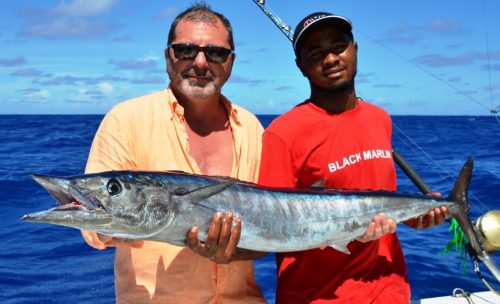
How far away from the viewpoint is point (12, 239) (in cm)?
853

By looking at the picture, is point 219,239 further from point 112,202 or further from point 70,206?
point 70,206

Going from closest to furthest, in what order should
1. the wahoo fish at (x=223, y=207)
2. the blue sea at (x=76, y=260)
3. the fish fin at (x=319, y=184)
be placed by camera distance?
the wahoo fish at (x=223, y=207)
the fish fin at (x=319, y=184)
the blue sea at (x=76, y=260)

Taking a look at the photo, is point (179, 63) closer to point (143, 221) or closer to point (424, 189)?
point (143, 221)

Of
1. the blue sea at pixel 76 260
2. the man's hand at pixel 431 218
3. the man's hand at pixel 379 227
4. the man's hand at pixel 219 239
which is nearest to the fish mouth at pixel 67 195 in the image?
the man's hand at pixel 219 239

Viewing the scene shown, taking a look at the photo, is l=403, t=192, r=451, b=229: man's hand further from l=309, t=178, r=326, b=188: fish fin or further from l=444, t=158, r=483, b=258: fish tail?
l=309, t=178, r=326, b=188: fish fin

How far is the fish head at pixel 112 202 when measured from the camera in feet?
7.26

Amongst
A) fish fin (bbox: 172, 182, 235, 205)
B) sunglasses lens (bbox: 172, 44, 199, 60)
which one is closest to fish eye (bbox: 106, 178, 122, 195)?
fish fin (bbox: 172, 182, 235, 205)

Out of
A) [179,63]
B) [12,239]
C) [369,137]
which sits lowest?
[12,239]

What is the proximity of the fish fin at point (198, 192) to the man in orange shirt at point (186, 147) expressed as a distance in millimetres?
281

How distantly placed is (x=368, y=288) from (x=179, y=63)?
5.63 ft

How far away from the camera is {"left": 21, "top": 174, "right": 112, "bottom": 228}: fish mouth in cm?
215

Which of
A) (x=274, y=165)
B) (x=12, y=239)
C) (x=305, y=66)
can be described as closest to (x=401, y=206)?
(x=274, y=165)

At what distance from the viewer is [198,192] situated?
8.08 feet

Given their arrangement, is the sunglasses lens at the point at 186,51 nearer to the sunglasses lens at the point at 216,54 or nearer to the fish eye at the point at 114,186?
the sunglasses lens at the point at 216,54
